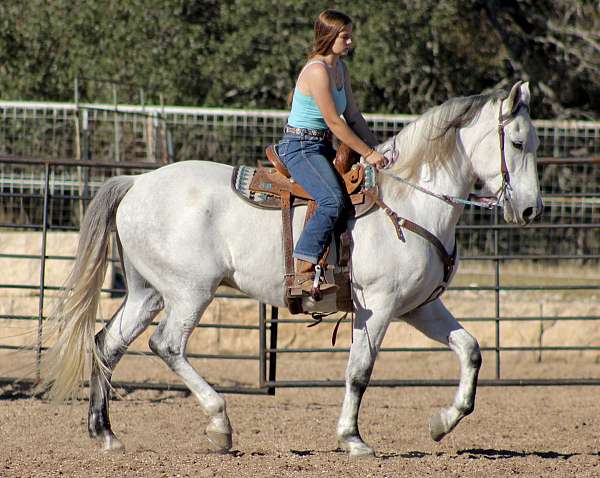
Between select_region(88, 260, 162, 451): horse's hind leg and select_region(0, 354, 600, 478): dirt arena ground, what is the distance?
134 mm

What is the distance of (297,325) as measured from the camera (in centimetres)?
980

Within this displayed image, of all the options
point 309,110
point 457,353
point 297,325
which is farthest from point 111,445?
point 297,325

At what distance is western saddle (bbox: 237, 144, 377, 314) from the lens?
516 cm

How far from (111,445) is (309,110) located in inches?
84.3

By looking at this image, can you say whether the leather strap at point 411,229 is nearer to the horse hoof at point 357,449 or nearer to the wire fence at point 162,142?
the horse hoof at point 357,449

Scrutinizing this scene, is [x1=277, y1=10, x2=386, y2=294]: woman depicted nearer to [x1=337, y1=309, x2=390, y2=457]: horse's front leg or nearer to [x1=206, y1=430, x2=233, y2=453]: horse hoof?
→ [x1=337, y1=309, x2=390, y2=457]: horse's front leg

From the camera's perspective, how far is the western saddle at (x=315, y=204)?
5156 millimetres

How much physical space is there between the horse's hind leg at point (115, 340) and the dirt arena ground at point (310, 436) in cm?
13

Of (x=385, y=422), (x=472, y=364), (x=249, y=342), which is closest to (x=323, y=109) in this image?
(x=472, y=364)

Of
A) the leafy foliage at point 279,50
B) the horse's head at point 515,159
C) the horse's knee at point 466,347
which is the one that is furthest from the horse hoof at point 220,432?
the leafy foliage at point 279,50

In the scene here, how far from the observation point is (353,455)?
17.0ft

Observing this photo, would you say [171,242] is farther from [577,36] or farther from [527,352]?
[577,36]

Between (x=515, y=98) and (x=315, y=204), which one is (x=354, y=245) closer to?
(x=315, y=204)

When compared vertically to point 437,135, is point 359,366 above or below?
below
